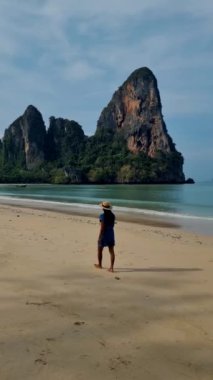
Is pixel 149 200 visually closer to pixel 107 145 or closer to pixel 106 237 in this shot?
pixel 106 237

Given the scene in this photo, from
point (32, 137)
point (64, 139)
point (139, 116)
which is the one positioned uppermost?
point (139, 116)

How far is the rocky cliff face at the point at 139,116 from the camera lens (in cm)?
17325

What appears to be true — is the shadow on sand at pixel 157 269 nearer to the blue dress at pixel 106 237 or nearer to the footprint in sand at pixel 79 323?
the blue dress at pixel 106 237

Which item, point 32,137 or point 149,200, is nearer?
point 149,200

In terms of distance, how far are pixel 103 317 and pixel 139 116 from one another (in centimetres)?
18095

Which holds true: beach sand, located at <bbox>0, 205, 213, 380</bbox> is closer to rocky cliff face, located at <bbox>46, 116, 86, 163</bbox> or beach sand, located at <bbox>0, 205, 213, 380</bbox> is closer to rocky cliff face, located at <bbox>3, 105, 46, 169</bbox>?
rocky cliff face, located at <bbox>46, 116, 86, 163</bbox>

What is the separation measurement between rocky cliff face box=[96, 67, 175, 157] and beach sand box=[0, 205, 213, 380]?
535ft

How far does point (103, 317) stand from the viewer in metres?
4.93

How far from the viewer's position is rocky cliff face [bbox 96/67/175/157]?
6821 inches

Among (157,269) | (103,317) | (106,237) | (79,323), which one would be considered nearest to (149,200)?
(157,269)

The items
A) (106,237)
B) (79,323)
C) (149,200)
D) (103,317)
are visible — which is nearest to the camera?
(79,323)

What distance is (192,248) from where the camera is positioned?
37.1 ft

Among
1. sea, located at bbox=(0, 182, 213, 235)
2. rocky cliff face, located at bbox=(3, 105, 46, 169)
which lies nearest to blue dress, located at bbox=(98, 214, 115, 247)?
sea, located at bbox=(0, 182, 213, 235)

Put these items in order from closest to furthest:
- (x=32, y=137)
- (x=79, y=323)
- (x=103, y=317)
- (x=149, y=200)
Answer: (x=79, y=323) < (x=103, y=317) < (x=149, y=200) < (x=32, y=137)
